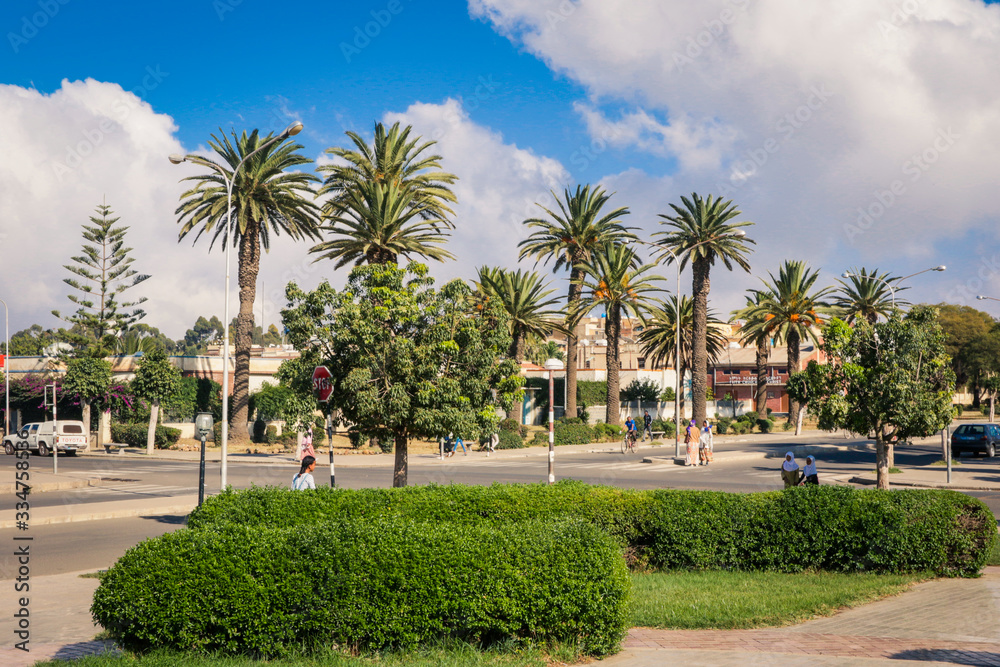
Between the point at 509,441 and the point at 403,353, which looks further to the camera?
the point at 509,441

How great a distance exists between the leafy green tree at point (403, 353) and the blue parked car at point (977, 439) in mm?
30391

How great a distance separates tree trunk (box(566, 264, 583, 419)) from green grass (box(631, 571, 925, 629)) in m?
37.9

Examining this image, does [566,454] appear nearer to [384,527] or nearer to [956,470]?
[956,470]

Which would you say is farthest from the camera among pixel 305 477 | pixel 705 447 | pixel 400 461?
pixel 705 447

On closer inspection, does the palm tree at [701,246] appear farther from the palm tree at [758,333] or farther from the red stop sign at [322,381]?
the red stop sign at [322,381]

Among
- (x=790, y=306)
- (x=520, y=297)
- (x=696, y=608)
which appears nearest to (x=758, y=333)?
(x=790, y=306)

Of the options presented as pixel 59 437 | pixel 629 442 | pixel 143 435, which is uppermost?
pixel 59 437

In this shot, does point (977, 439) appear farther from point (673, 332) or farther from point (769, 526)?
point (769, 526)

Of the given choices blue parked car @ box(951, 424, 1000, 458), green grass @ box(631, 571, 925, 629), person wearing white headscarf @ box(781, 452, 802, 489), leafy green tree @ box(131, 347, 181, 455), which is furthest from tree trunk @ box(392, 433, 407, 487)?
blue parked car @ box(951, 424, 1000, 458)

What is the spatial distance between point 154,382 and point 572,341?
79.5ft

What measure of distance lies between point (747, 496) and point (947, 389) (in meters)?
11.1

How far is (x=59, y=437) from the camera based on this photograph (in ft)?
127

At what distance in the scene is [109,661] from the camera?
6438 millimetres

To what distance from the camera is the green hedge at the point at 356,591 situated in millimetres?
6656
